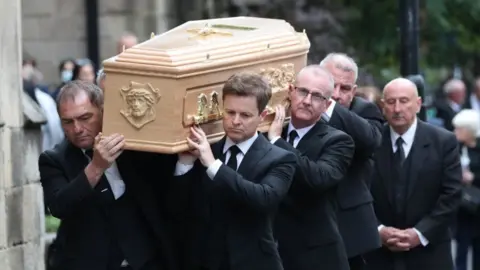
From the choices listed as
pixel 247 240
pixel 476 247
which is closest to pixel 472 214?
pixel 476 247

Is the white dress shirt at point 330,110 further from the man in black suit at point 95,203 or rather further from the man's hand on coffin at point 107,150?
the man's hand on coffin at point 107,150

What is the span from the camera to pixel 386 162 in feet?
33.2

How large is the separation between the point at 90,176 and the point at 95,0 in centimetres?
710

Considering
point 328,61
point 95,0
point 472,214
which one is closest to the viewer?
point 328,61

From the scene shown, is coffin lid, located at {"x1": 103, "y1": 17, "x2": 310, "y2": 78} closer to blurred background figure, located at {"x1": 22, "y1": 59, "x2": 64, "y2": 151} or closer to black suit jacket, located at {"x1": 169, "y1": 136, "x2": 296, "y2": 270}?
black suit jacket, located at {"x1": 169, "y1": 136, "x2": 296, "y2": 270}

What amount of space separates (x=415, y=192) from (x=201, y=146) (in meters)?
2.89

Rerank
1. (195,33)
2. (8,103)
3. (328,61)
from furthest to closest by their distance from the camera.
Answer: (8,103) < (328,61) < (195,33)

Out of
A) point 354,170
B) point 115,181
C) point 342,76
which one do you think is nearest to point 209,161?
point 115,181

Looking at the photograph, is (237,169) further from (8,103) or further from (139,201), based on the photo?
(8,103)

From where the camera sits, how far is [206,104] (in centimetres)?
771

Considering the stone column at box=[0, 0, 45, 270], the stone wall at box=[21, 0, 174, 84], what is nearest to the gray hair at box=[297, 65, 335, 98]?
the stone column at box=[0, 0, 45, 270]

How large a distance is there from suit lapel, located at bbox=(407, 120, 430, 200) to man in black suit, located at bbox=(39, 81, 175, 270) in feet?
8.54

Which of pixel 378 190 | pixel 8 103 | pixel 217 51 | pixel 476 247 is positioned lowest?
pixel 476 247

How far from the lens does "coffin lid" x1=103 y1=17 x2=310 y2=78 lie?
7488 millimetres
